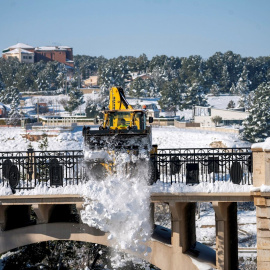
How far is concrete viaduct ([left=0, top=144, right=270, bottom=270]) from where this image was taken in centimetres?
1888

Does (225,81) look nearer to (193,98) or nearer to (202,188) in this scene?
(193,98)

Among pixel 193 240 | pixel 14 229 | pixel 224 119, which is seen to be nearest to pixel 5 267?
pixel 14 229

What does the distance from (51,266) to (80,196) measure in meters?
11.8

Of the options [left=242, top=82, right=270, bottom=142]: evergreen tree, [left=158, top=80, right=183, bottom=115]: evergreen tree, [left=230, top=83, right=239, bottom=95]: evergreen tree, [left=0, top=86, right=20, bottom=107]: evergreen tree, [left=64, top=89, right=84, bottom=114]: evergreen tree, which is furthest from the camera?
[left=230, top=83, right=239, bottom=95]: evergreen tree

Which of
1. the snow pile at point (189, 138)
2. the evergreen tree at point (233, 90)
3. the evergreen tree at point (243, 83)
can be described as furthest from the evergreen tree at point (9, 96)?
the evergreen tree at point (243, 83)

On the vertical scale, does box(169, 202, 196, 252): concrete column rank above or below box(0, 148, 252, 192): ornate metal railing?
below

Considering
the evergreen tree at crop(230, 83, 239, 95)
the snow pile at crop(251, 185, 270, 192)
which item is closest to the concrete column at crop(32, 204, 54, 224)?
the snow pile at crop(251, 185, 270, 192)

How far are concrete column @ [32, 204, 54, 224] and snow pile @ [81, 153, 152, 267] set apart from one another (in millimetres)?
1476

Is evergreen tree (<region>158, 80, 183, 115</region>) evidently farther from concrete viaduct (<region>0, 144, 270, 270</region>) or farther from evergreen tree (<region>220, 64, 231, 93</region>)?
concrete viaduct (<region>0, 144, 270, 270</region>)

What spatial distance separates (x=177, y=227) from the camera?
2009cm

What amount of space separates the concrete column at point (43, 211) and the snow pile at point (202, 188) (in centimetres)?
324

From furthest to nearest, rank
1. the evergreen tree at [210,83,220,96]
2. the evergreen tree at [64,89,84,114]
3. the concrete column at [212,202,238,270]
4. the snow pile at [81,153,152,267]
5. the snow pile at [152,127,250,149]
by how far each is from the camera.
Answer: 1. the evergreen tree at [210,83,220,96]
2. the evergreen tree at [64,89,84,114]
3. the snow pile at [152,127,250,149]
4. the concrete column at [212,202,238,270]
5. the snow pile at [81,153,152,267]

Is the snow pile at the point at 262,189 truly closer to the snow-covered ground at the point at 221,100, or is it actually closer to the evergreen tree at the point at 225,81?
the snow-covered ground at the point at 221,100

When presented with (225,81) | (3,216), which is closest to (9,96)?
(225,81)
